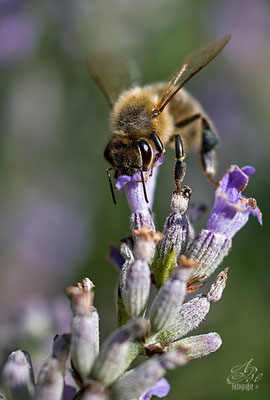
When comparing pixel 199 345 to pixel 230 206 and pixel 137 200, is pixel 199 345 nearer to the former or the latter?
pixel 230 206

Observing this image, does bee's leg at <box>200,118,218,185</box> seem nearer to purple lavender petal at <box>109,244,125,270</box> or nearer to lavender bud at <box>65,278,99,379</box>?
purple lavender petal at <box>109,244,125,270</box>

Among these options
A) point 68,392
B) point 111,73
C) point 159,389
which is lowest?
point 159,389

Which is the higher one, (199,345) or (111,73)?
(111,73)

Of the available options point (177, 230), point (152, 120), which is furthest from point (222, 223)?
point (152, 120)

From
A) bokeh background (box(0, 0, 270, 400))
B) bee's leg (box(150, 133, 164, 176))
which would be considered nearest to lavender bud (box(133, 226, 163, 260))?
bee's leg (box(150, 133, 164, 176))

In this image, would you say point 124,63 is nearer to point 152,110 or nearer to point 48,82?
point 152,110

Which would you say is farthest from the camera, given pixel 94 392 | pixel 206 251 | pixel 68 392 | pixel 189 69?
pixel 189 69
